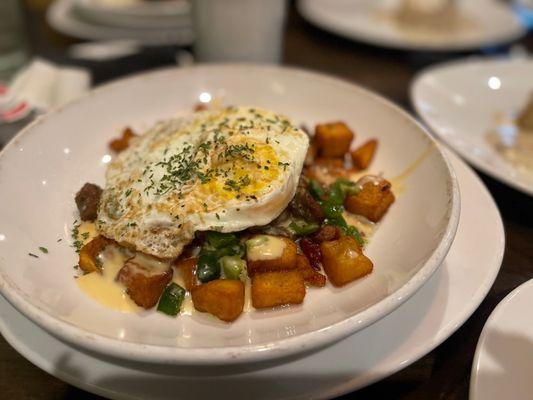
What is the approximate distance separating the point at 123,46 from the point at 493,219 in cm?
293

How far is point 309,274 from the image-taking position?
65.6 inches

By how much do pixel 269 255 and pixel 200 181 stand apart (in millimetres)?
356

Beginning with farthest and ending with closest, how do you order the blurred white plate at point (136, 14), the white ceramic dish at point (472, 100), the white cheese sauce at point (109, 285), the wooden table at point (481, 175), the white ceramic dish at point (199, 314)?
the blurred white plate at point (136, 14) → the white ceramic dish at point (472, 100) → the white cheese sauce at point (109, 285) → the wooden table at point (481, 175) → the white ceramic dish at point (199, 314)

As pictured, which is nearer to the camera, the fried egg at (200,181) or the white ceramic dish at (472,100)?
the fried egg at (200,181)

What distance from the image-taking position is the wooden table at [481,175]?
1444mm

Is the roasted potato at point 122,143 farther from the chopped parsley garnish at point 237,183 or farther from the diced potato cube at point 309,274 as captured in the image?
the diced potato cube at point 309,274

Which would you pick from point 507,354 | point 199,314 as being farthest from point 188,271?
point 507,354

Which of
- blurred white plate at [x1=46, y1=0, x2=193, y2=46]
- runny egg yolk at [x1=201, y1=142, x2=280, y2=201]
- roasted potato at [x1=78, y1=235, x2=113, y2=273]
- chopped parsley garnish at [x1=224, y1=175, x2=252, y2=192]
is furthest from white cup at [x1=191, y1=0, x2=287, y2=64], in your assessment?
roasted potato at [x1=78, y1=235, x2=113, y2=273]

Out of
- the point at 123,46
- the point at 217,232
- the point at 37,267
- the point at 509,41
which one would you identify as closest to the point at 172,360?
the point at 217,232

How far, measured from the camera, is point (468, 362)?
1.54 metres

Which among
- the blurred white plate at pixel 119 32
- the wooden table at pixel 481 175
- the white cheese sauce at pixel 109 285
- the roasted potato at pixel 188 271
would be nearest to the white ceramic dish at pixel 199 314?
the white cheese sauce at pixel 109 285

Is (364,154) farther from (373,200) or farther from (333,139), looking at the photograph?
(373,200)

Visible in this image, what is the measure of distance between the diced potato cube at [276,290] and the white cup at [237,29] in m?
2.16

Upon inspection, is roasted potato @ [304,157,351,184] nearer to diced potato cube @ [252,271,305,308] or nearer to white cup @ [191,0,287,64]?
diced potato cube @ [252,271,305,308]
